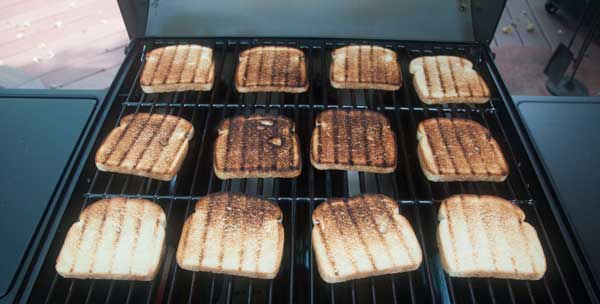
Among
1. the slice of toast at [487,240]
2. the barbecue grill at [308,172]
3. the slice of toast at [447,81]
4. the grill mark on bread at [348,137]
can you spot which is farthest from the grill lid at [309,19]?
the slice of toast at [487,240]

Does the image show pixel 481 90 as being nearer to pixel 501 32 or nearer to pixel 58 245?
pixel 58 245

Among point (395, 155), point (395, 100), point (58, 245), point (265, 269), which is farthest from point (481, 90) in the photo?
point (58, 245)

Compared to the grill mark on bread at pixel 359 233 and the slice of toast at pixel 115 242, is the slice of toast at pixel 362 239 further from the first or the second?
the slice of toast at pixel 115 242

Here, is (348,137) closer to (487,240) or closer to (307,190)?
(307,190)

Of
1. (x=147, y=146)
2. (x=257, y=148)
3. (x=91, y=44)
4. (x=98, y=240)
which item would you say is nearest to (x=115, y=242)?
(x=98, y=240)

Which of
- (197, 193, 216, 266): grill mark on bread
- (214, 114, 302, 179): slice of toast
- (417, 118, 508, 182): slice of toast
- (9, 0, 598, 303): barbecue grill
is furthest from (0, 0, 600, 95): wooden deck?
(197, 193, 216, 266): grill mark on bread

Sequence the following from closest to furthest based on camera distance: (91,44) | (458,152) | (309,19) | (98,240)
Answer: (98,240)
(458,152)
(309,19)
(91,44)
